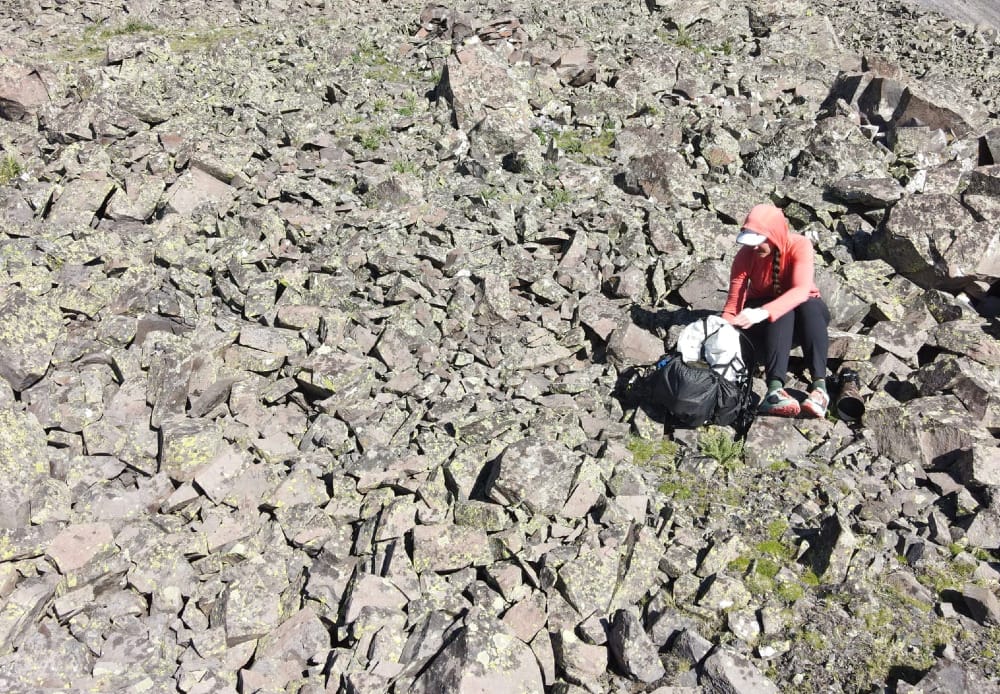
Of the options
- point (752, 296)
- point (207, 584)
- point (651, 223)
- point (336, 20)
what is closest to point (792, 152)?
point (651, 223)

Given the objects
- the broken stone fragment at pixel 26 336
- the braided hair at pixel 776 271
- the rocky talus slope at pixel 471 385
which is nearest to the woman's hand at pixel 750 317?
the braided hair at pixel 776 271

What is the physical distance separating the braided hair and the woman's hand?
1.70 ft

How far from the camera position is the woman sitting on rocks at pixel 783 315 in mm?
7047

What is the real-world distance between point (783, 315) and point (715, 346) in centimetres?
75

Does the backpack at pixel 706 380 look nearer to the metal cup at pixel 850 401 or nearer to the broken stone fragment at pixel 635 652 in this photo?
the metal cup at pixel 850 401

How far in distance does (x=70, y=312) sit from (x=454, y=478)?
4.40m

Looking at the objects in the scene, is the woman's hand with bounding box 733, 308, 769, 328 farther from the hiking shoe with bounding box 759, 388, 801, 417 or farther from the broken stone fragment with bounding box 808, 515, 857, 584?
the broken stone fragment with bounding box 808, 515, 857, 584

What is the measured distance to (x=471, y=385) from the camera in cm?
734

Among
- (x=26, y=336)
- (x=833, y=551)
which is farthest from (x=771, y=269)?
(x=26, y=336)

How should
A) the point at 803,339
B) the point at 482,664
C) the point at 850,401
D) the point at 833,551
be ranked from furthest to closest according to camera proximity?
the point at 803,339 < the point at 850,401 < the point at 833,551 < the point at 482,664

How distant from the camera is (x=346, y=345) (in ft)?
25.1

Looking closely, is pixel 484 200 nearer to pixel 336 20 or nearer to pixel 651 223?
pixel 651 223

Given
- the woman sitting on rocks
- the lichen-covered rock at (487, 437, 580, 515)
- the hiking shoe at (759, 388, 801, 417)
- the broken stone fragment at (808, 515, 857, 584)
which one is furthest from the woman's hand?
the lichen-covered rock at (487, 437, 580, 515)

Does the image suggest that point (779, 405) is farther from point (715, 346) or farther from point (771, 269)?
point (771, 269)
